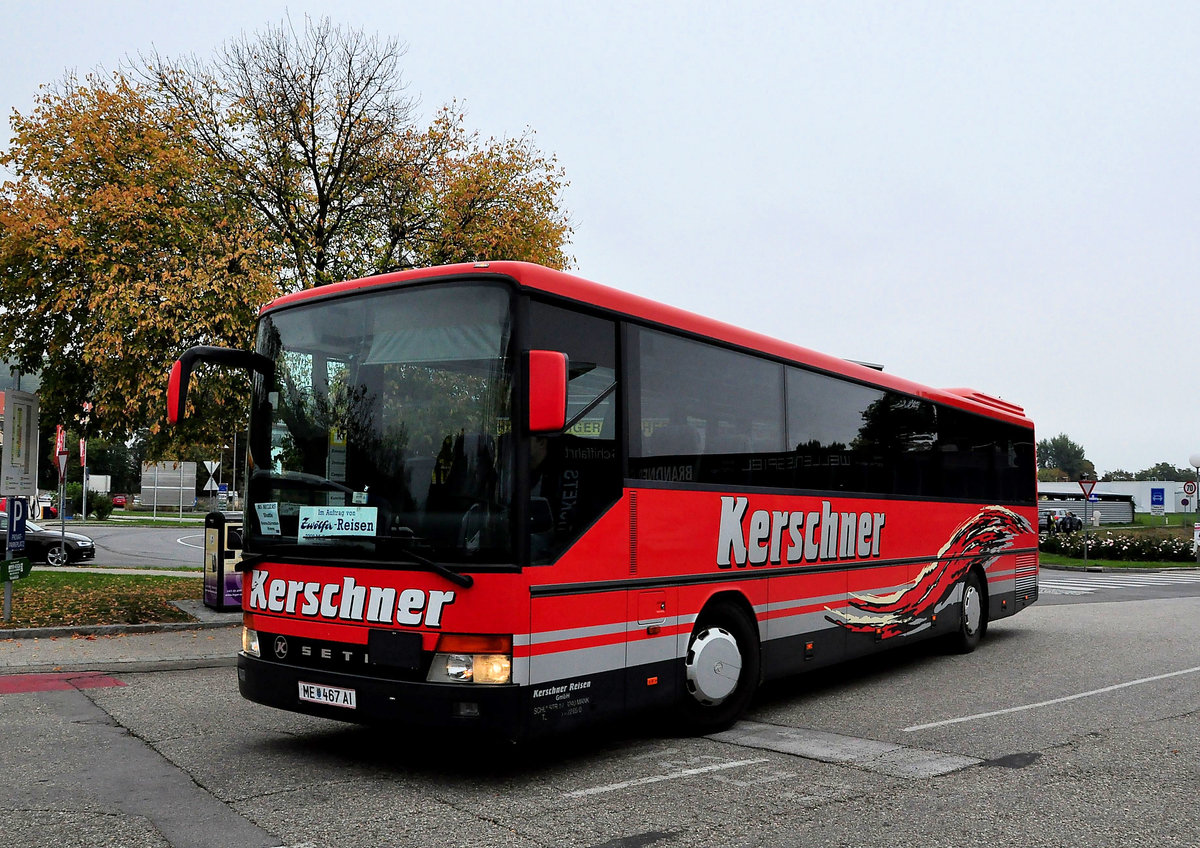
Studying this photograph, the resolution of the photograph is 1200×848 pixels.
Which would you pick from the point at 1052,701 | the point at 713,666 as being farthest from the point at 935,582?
the point at 713,666

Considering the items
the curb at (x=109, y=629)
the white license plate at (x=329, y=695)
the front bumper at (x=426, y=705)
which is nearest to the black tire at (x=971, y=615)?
the front bumper at (x=426, y=705)

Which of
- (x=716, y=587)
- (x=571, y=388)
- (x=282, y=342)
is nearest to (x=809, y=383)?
(x=716, y=587)

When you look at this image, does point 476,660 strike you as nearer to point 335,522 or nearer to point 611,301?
point 335,522

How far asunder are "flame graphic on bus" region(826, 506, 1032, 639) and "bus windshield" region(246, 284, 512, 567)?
457 cm

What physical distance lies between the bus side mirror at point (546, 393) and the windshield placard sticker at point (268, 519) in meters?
2.04

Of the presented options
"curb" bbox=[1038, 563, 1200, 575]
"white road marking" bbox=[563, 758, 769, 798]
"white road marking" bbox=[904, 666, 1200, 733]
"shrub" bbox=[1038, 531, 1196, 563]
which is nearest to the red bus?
"white road marking" bbox=[563, 758, 769, 798]

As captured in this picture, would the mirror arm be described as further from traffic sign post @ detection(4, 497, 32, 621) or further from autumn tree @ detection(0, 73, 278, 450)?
traffic sign post @ detection(4, 497, 32, 621)

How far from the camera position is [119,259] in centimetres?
1394

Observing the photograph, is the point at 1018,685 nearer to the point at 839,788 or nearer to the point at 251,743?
the point at 839,788

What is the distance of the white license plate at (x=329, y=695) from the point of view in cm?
614

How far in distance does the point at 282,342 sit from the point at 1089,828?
18.6 ft

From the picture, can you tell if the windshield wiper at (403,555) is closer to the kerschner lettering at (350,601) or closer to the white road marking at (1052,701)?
the kerschner lettering at (350,601)

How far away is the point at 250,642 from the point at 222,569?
755 centimetres

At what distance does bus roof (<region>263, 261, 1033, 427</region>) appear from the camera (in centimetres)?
623
